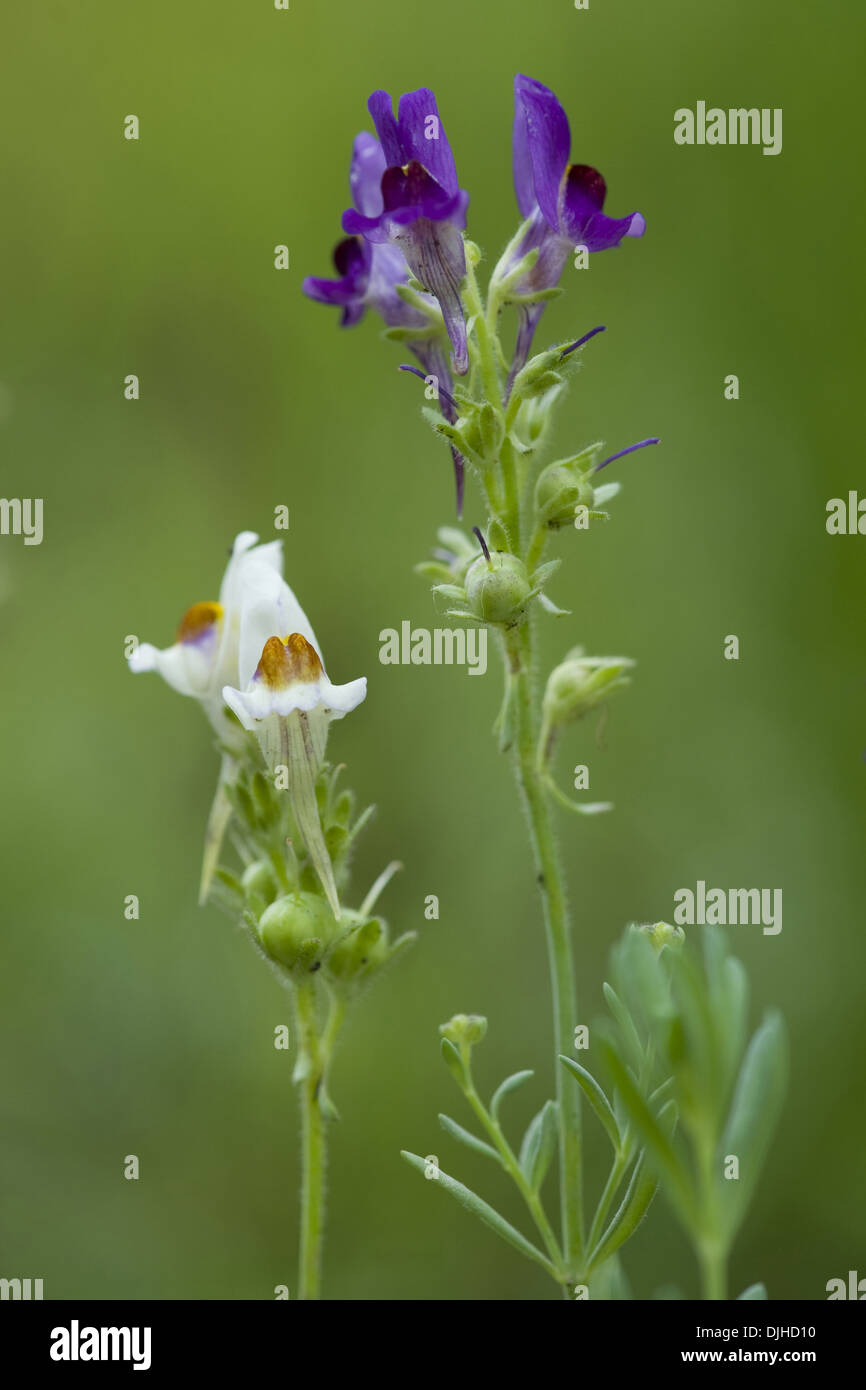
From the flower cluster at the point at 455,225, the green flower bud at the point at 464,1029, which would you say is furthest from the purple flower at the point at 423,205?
the green flower bud at the point at 464,1029


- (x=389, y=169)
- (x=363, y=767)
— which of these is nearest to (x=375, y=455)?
(x=363, y=767)

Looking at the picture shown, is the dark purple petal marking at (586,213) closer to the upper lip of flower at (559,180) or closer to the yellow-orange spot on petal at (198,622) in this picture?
the upper lip of flower at (559,180)

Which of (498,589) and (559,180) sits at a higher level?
(559,180)

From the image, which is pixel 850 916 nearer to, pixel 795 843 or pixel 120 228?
pixel 795 843

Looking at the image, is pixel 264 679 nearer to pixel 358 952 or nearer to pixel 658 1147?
pixel 358 952

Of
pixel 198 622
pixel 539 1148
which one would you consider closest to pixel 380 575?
pixel 198 622
